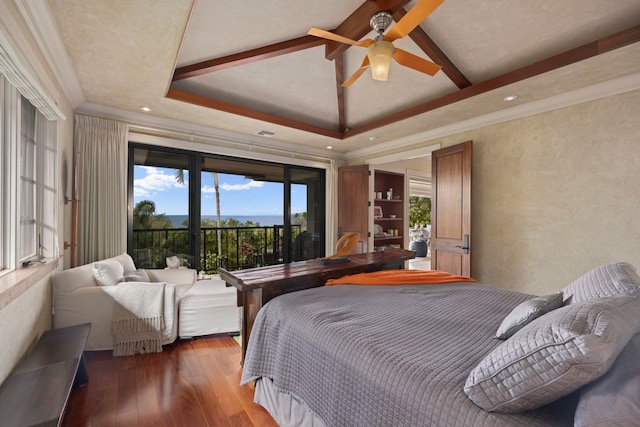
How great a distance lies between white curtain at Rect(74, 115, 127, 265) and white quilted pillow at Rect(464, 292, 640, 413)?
11.9 ft

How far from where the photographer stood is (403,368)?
1008 millimetres

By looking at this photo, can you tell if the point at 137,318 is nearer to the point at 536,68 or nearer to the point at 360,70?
the point at 360,70

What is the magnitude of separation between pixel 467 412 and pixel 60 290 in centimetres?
301

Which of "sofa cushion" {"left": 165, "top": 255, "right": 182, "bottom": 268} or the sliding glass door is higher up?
the sliding glass door

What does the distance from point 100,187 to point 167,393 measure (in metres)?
2.39

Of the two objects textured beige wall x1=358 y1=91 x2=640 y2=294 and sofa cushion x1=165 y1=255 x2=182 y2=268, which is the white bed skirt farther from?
textured beige wall x1=358 y1=91 x2=640 y2=294

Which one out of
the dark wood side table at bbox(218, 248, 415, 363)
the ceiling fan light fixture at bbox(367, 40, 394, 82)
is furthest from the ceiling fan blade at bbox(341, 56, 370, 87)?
the dark wood side table at bbox(218, 248, 415, 363)

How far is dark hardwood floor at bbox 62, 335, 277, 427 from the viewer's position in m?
1.68

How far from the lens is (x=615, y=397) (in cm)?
67

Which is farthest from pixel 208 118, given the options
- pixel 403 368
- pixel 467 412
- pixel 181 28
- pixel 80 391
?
pixel 467 412

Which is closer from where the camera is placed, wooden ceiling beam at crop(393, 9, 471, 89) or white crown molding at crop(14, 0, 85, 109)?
white crown molding at crop(14, 0, 85, 109)

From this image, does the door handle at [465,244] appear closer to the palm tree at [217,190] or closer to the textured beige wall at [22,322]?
the palm tree at [217,190]

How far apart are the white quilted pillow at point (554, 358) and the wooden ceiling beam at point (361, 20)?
195 cm

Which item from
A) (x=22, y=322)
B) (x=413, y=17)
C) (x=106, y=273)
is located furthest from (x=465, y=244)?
(x=22, y=322)
